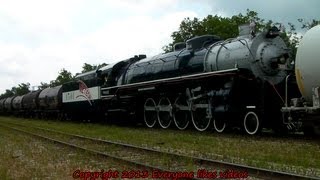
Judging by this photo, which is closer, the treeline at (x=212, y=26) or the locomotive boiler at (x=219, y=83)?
the locomotive boiler at (x=219, y=83)

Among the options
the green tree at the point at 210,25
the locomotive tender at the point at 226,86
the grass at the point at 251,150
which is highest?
the green tree at the point at 210,25

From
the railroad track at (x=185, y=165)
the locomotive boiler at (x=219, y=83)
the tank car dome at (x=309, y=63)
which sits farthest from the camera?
the locomotive boiler at (x=219, y=83)

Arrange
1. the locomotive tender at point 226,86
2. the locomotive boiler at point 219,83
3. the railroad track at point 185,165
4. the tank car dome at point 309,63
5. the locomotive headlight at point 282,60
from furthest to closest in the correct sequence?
the locomotive headlight at point 282,60 → the locomotive boiler at point 219,83 → the locomotive tender at point 226,86 → the tank car dome at point 309,63 → the railroad track at point 185,165

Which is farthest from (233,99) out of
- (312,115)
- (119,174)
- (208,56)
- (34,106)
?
(34,106)

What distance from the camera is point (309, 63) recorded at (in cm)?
1217

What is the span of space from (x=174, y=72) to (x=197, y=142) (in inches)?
227

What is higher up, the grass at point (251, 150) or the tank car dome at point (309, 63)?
the tank car dome at point (309, 63)

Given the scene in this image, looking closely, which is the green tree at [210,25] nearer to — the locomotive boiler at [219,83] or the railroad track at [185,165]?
the locomotive boiler at [219,83]

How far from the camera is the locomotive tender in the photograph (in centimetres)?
1338

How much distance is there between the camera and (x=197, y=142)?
44.5 ft

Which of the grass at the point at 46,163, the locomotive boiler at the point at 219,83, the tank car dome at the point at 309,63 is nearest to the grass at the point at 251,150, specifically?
the locomotive boiler at the point at 219,83

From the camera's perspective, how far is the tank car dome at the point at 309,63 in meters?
11.9

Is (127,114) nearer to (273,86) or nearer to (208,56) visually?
(208,56)

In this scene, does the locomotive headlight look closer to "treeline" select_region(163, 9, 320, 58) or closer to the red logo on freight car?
the red logo on freight car
